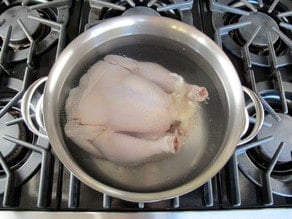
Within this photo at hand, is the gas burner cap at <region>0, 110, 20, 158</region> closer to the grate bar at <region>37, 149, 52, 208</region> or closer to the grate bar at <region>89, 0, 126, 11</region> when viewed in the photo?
the grate bar at <region>37, 149, 52, 208</region>

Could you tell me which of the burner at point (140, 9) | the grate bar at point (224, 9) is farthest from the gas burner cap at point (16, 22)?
the grate bar at point (224, 9)

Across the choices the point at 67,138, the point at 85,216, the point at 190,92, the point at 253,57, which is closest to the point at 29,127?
the point at 67,138

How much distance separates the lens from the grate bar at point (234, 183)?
0.68 m

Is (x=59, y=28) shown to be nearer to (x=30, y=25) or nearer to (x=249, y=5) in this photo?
(x=30, y=25)

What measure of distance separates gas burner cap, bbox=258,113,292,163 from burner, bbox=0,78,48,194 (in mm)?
389

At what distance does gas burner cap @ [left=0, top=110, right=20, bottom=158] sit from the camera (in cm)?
72

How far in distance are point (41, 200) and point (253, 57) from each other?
48 centimetres

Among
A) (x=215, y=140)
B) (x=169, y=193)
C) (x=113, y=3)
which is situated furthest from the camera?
(x=113, y=3)

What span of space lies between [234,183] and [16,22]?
522 millimetres

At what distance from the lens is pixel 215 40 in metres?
0.81

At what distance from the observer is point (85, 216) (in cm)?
67

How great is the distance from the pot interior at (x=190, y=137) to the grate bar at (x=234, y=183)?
0.12 feet

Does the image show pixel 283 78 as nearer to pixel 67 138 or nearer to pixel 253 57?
pixel 253 57

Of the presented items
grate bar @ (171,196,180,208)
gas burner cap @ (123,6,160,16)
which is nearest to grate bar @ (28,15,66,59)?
gas burner cap @ (123,6,160,16)
